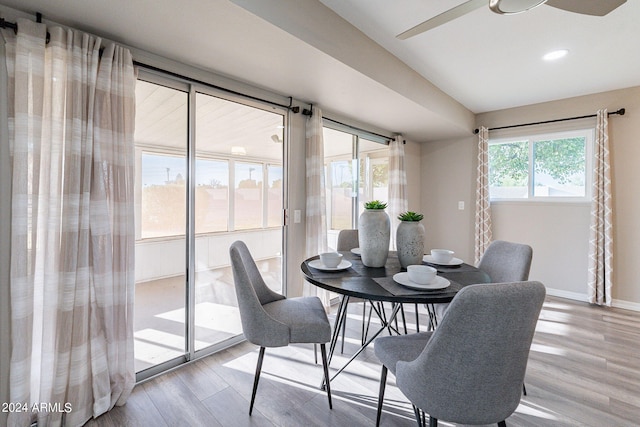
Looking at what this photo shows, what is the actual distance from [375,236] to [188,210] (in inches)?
55.7

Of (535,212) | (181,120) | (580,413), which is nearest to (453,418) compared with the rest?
(580,413)

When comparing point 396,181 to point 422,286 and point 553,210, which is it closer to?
point 553,210

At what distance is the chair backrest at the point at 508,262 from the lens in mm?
1915

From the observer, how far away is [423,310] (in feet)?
Result: 10.6

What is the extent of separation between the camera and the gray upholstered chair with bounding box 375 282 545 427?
0.93 m

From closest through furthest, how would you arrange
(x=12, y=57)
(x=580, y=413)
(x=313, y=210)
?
(x=12, y=57)
(x=580, y=413)
(x=313, y=210)

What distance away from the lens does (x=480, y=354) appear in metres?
0.96

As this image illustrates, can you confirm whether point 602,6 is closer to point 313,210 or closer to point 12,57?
point 313,210

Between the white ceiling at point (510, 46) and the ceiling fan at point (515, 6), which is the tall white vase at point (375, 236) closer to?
the ceiling fan at point (515, 6)

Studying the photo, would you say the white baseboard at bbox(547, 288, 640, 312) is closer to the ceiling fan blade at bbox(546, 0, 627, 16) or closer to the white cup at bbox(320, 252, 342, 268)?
the ceiling fan blade at bbox(546, 0, 627, 16)

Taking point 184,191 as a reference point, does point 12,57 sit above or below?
above

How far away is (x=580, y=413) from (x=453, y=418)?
1309 millimetres

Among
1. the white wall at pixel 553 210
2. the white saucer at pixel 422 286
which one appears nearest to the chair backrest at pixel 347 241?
the white saucer at pixel 422 286

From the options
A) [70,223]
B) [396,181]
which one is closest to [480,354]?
[70,223]
